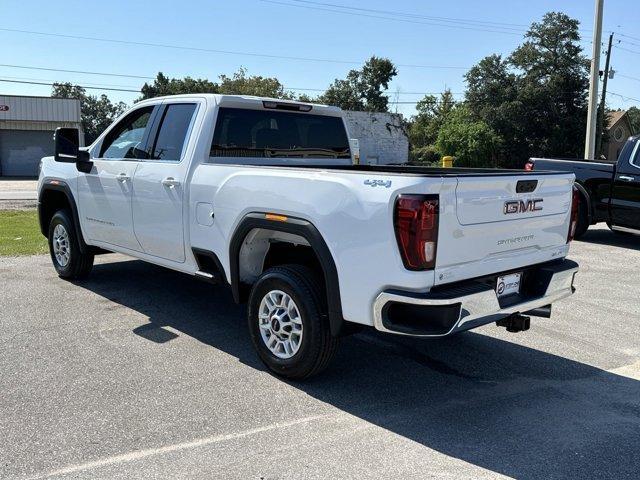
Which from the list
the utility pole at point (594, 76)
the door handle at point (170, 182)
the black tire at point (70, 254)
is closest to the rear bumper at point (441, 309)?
the door handle at point (170, 182)

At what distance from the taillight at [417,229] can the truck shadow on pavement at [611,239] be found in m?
8.97

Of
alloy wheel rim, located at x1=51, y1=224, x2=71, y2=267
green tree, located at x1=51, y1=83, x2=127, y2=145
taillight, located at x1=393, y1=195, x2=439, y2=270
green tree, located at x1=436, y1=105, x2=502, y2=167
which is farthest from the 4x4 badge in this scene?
green tree, located at x1=51, y1=83, x2=127, y2=145

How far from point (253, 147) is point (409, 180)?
2.47 m

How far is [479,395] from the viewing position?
4414 mm

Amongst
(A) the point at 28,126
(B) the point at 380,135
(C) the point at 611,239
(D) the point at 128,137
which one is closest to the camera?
(D) the point at 128,137

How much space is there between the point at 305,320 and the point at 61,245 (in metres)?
4.50

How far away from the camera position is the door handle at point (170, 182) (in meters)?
5.27

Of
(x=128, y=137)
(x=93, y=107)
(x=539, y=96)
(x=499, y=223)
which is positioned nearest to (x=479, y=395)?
(x=499, y=223)

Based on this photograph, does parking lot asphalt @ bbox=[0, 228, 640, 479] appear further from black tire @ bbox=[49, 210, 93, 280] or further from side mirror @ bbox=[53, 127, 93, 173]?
side mirror @ bbox=[53, 127, 93, 173]

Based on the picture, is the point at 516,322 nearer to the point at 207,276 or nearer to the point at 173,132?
the point at 207,276

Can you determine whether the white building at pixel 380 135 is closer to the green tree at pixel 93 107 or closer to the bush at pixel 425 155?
the bush at pixel 425 155

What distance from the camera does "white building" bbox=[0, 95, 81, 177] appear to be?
130 feet

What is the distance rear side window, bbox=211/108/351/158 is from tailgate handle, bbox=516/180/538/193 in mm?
2518

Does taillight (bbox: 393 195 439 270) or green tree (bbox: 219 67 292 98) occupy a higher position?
green tree (bbox: 219 67 292 98)
